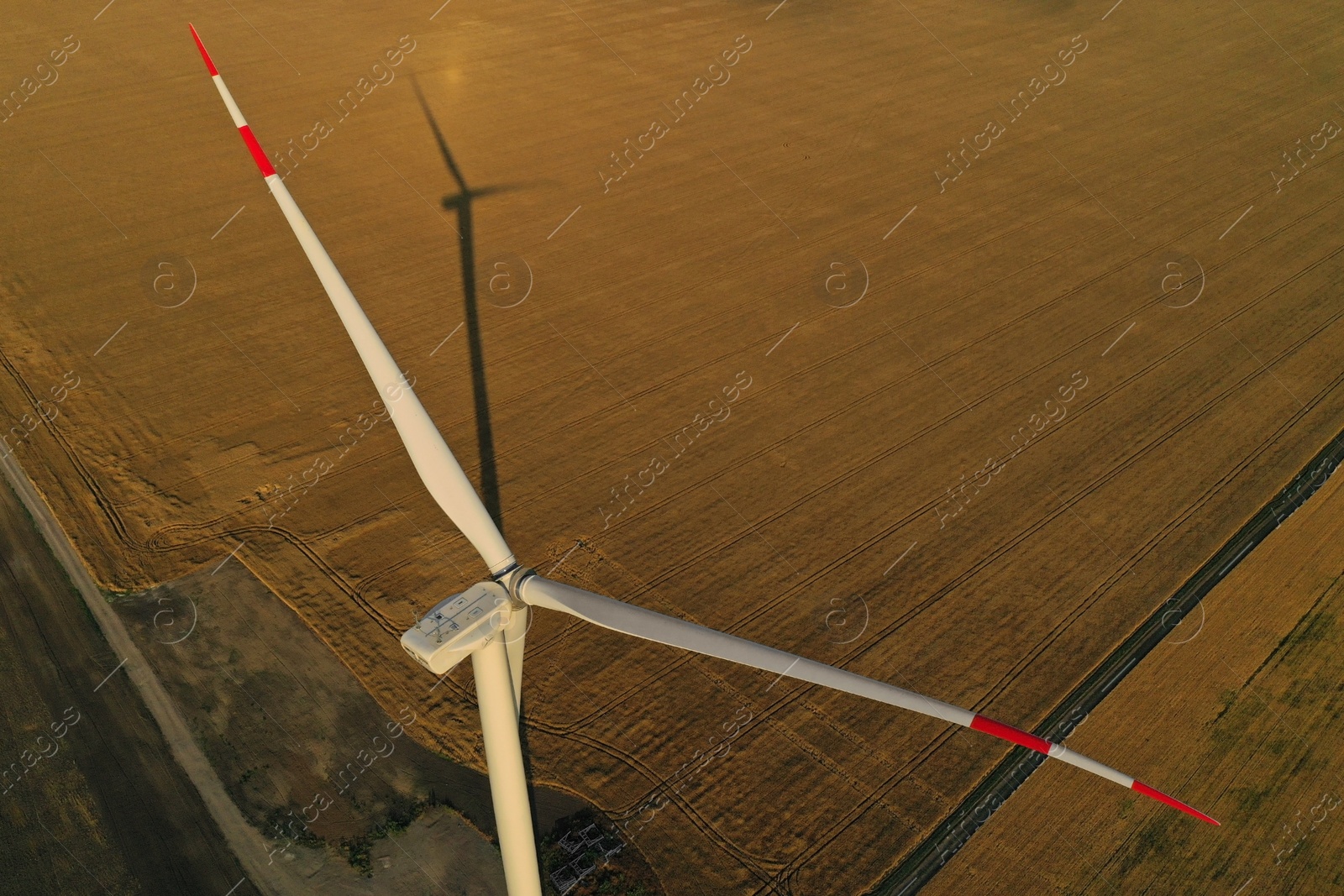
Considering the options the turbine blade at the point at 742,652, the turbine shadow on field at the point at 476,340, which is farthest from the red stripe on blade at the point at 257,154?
the turbine shadow on field at the point at 476,340

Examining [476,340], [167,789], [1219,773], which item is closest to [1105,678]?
[1219,773]

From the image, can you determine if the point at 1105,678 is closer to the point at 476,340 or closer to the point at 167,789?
the point at 476,340

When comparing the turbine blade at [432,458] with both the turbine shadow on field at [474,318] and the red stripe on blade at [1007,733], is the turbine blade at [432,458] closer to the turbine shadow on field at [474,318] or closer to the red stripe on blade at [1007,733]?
the red stripe on blade at [1007,733]

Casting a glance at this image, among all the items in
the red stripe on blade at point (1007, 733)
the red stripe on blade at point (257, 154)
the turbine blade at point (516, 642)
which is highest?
the red stripe on blade at point (257, 154)

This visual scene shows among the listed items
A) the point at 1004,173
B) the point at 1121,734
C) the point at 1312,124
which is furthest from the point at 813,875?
the point at 1312,124

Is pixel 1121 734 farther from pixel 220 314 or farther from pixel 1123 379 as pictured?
pixel 220 314
